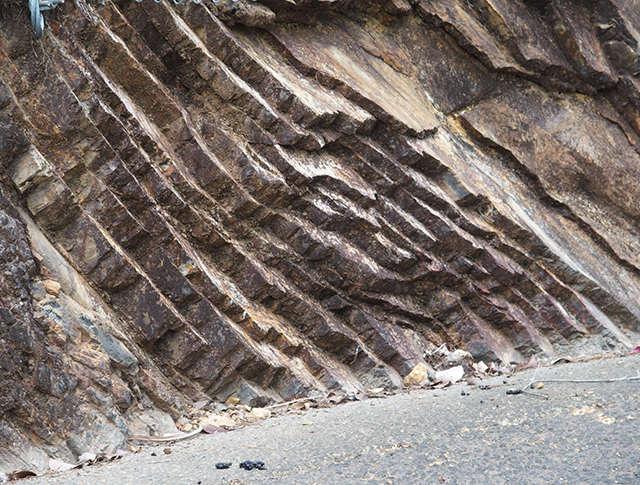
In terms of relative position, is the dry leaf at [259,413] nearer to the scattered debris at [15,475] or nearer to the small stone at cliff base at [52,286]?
the scattered debris at [15,475]

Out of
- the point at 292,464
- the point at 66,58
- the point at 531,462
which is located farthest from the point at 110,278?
the point at 531,462

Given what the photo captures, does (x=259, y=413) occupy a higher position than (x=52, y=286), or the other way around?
(x=52, y=286)

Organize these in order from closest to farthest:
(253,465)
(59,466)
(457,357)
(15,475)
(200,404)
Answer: (253,465), (15,475), (59,466), (200,404), (457,357)

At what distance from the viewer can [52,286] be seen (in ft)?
22.9

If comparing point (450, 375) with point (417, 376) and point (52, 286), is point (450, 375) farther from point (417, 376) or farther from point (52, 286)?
point (52, 286)

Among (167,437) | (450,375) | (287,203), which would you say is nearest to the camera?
(167,437)

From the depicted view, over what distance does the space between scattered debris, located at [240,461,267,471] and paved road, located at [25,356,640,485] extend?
0.19ft

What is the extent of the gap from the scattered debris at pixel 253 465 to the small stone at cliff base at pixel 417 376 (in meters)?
4.17

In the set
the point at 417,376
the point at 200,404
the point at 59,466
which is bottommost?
the point at 417,376

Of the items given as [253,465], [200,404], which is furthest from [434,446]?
[200,404]

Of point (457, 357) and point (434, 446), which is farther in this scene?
point (457, 357)

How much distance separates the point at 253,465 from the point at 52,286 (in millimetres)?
3270

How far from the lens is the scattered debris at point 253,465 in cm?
540

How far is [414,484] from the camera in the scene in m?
4.80
